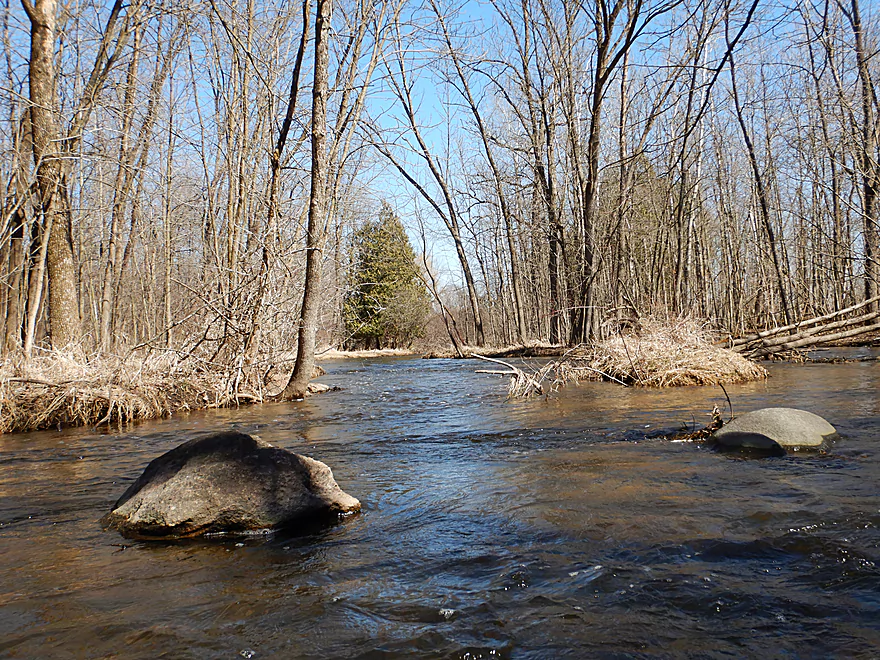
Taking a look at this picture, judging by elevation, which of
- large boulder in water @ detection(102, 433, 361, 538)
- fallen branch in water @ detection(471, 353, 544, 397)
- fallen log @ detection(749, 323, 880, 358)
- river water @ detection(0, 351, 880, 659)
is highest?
fallen log @ detection(749, 323, 880, 358)

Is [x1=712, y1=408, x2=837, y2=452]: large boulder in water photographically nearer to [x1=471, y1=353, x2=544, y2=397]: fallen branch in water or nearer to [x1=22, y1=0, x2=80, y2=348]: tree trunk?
[x1=471, y1=353, x2=544, y2=397]: fallen branch in water

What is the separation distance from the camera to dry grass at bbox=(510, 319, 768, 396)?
9.77 metres

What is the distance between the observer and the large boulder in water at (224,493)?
341 cm

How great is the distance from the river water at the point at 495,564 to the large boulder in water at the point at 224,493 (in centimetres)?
15

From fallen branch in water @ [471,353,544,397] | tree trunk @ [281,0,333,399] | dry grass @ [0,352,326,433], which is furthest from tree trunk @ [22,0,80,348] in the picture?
fallen branch in water @ [471,353,544,397]

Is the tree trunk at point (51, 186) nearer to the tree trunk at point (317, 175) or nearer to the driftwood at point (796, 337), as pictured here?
the tree trunk at point (317, 175)

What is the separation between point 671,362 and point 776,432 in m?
5.20

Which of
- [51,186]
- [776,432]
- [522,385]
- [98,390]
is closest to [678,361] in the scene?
[522,385]

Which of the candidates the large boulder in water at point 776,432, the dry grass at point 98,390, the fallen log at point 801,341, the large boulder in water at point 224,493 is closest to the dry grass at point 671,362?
the fallen log at point 801,341

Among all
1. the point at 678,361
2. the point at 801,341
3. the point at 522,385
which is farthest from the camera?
the point at 801,341

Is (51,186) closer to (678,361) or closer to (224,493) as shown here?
(224,493)

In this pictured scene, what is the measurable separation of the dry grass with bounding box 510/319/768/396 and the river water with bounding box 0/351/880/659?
435 centimetres

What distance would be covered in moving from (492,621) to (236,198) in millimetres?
11665

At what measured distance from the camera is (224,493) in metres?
3.52
